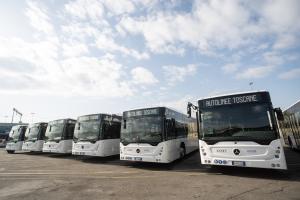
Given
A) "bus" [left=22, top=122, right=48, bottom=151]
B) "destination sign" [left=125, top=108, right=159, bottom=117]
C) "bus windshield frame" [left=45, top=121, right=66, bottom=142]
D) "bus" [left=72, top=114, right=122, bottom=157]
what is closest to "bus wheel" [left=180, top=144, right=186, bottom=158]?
"destination sign" [left=125, top=108, right=159, bottom=117]

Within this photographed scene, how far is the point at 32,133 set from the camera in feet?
65.5

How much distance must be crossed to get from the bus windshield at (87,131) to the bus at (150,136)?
2.65m

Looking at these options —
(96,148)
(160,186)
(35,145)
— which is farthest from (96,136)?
(35,145)

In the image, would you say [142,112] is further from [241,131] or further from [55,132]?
[55,132]

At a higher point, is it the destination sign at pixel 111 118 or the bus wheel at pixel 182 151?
the destination sign at pixel 111 118

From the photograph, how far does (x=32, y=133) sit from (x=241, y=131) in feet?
58.8

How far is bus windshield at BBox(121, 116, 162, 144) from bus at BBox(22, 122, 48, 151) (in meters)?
11.0

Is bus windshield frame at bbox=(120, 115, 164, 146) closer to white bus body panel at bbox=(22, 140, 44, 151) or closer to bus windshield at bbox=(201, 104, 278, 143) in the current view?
bus windshield at bbox=(201, 104, 278, 143)

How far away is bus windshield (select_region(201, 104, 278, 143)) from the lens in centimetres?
823

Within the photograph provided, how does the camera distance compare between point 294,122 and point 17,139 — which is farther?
point 17,139

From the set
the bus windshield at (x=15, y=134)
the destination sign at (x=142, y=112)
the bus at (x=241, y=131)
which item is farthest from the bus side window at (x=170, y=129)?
the bus windshield at (x=15, y=134)

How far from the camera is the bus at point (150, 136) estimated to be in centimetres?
1072

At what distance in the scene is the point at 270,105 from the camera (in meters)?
8.59

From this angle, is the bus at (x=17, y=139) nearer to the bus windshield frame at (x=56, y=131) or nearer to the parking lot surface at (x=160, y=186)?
the bus windshield frame at (x=56, y=131)
